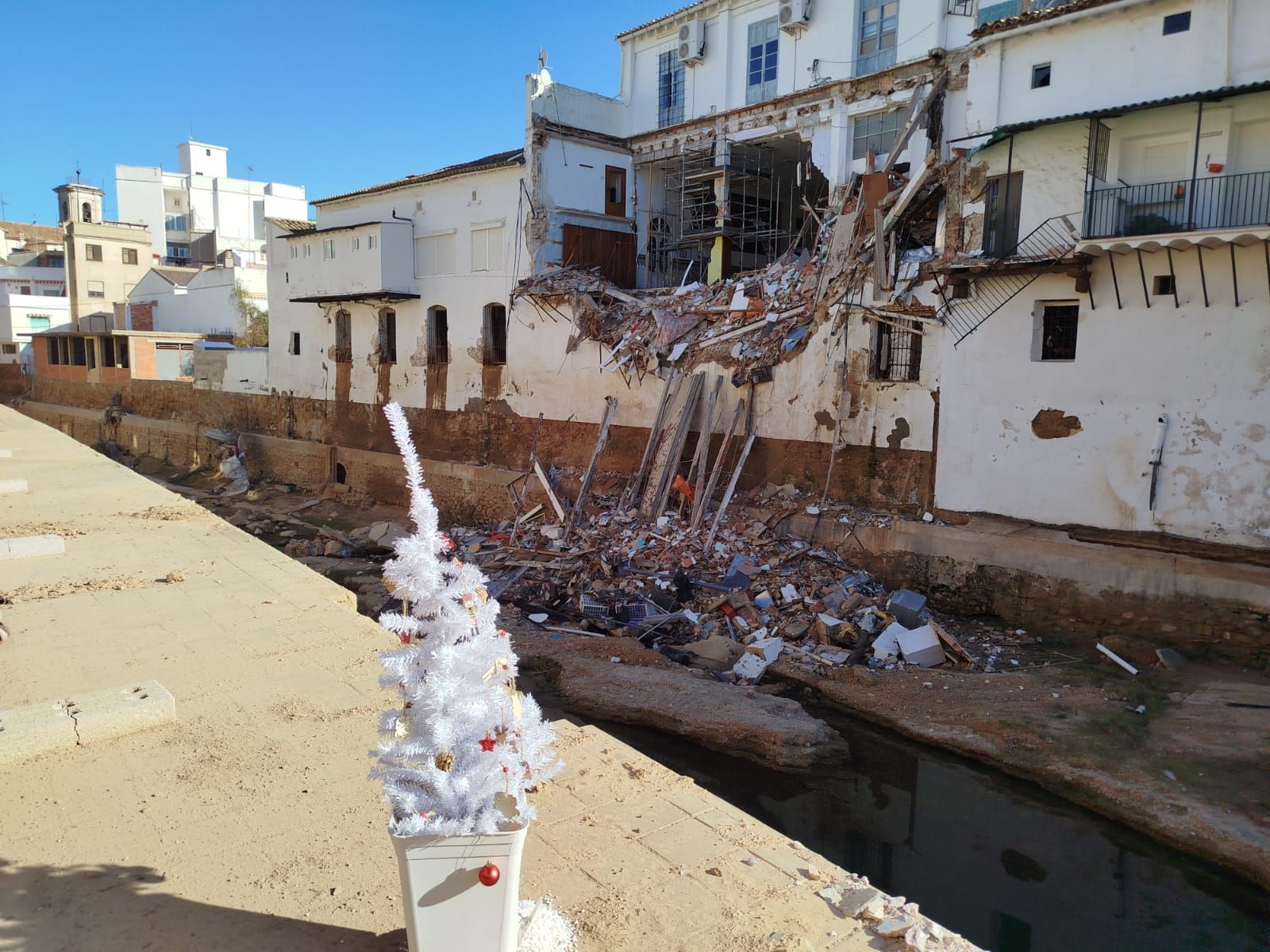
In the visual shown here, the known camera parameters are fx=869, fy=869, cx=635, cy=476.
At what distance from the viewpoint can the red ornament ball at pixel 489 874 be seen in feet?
8.30

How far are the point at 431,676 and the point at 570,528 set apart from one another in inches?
450

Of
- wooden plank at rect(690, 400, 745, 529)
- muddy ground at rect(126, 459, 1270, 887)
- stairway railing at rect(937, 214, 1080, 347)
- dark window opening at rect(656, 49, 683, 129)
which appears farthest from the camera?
dark window opening at rect(656, 49, 683, 129)

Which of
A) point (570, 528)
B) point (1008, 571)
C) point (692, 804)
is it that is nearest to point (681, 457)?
point (570, 528)

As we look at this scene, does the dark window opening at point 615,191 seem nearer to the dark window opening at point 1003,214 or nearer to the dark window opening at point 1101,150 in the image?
the dark window opening at point 1003,214

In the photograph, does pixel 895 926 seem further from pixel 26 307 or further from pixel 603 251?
pixel 26 307

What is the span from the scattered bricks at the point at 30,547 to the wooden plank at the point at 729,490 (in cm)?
759

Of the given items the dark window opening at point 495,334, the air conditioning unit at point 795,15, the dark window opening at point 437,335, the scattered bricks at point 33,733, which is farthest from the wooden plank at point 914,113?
the scattered bricks at point 33,733

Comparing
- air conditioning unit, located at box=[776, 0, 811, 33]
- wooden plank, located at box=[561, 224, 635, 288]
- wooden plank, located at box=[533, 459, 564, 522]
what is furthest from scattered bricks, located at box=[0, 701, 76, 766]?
air conditioning unit, located at box=[776, 0, 811, 33]

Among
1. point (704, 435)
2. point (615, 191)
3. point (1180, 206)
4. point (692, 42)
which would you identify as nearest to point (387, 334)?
point (615, 191)

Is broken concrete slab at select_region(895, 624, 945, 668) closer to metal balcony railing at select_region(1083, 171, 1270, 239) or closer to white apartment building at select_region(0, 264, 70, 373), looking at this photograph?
metal balcony railing at select_region(1083, 171, 1270, 239)

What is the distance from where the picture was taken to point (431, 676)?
2.65 metres

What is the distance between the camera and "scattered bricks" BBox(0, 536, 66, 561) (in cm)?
706

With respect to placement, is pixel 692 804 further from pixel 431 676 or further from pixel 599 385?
pixel 599 385

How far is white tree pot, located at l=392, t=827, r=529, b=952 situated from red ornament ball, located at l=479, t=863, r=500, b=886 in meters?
0.01
